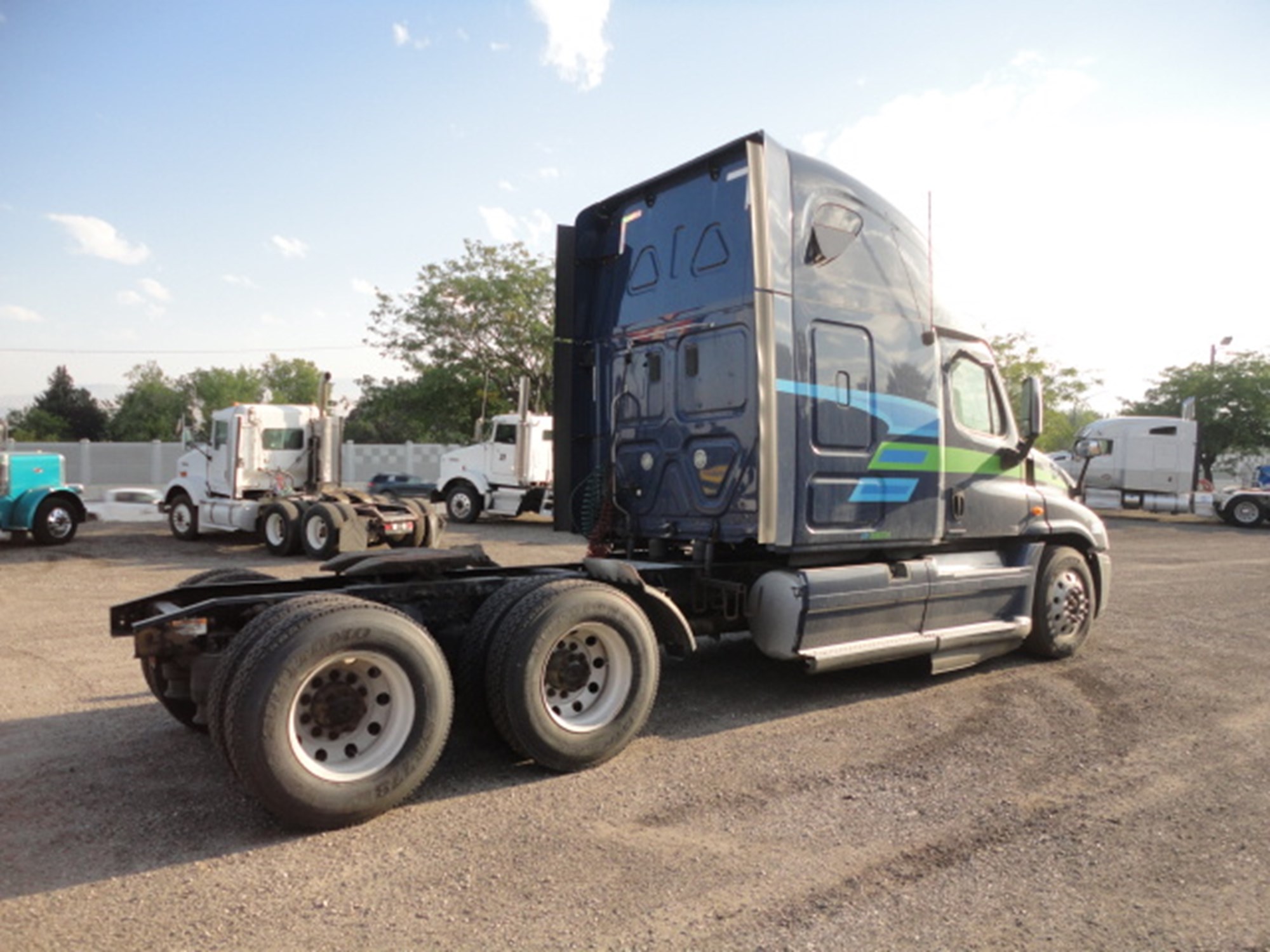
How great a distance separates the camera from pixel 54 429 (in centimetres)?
6384

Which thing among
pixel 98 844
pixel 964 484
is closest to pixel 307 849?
pixel 98 844

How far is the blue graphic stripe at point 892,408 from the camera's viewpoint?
5746 millimetres

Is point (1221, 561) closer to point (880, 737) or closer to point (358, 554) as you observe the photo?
point (880, 737)

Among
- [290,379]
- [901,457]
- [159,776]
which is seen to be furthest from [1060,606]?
[290,379]

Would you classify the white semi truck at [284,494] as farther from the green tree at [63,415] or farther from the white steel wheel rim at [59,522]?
the green tree at [63,415]

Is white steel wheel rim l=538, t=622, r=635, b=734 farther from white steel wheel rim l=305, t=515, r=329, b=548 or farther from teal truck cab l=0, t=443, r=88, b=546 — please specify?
teal truck cab l=0, t=443, r=88, b=546

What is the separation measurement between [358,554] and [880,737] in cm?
336

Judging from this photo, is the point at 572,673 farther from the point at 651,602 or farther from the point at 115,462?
the point at 115,462

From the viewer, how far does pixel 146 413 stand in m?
73.2

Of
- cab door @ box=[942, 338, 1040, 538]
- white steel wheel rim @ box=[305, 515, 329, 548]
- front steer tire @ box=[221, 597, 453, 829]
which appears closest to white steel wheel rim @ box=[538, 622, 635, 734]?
front steer tire @ box=[221, 597, 453, 829]

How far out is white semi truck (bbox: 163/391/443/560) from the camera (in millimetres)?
14844

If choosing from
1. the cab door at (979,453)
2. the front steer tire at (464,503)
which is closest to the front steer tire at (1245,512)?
the front steer tire at (464,503)

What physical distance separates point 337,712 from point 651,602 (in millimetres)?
1932

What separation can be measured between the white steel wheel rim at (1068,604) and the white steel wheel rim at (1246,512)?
2322cm
